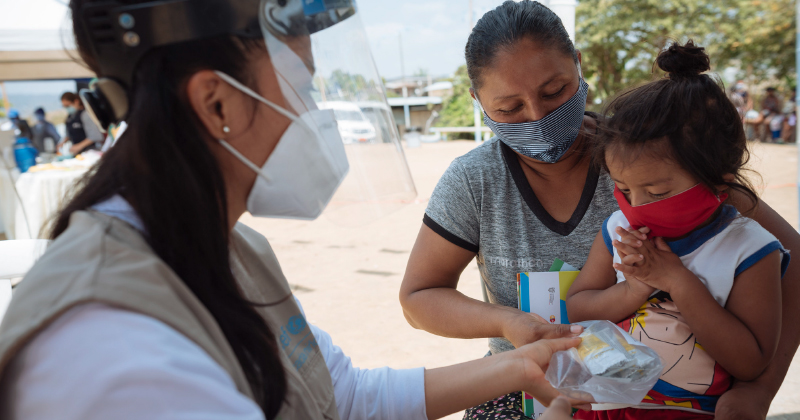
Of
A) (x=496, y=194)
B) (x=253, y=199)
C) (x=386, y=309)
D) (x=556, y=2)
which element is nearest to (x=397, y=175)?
(x=253, y=199)

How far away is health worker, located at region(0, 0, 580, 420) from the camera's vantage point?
1.95 feet

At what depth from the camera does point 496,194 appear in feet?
5.60

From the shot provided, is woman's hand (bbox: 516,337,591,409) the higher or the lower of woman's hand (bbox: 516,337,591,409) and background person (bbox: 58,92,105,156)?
the higher

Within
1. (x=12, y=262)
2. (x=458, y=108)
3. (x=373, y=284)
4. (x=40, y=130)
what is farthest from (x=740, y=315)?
(x=458, y=108)

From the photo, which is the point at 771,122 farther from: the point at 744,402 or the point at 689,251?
the point at 744,402

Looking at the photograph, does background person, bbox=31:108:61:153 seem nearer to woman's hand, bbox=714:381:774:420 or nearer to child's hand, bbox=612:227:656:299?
child's hand, bbox=612:227:656:299

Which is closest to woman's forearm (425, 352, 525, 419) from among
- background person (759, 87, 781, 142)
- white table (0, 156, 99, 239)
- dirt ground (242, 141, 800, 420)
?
dirt ground (242, 141, 800, 420)

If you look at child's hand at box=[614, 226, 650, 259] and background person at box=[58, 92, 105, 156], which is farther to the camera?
background person at box=[58, 92, 105, 156]

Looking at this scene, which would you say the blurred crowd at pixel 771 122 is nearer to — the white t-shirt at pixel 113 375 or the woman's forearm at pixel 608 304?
the woman's forearm at pixel 608 304

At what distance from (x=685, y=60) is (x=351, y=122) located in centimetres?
98

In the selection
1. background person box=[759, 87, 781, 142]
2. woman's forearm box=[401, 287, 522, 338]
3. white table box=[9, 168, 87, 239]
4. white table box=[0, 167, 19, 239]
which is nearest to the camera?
woman's forearm box=[401, 287, 522, 338]

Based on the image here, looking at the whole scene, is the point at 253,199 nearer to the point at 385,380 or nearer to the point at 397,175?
the point at 397,175

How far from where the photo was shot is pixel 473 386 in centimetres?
128

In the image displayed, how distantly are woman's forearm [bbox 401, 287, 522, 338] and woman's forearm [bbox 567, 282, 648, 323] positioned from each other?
0.18m
